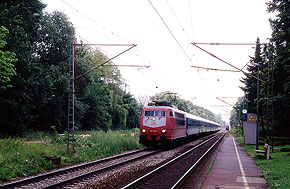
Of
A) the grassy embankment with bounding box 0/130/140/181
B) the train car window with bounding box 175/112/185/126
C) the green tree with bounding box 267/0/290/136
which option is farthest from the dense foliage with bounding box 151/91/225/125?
the grassy embankment with bounding box 0/130/140/181

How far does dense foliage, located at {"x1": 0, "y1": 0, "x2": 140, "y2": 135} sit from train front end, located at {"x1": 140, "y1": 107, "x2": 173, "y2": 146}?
35.5 feet

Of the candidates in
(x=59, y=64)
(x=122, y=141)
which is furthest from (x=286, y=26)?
(x=59, y=64)

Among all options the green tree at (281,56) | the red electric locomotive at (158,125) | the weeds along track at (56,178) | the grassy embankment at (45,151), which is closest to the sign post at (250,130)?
the green tree at (281,56)

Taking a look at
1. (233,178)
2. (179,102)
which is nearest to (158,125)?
(233,178)

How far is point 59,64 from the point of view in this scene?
39.4 meters

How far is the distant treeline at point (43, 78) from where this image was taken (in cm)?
2734

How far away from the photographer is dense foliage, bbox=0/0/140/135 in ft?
90.2

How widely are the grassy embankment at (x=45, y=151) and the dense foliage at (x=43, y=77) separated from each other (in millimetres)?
7358

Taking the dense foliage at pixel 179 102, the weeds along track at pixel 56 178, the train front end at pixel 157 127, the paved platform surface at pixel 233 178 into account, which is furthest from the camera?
the dense foliage at pixel 179 102

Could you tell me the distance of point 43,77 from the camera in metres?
34.3

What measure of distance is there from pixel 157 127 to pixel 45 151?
→ 10.4 m

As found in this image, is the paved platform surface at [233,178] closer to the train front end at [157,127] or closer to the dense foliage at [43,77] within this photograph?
the train front end at [157,127]

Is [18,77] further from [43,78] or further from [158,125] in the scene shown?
[158,125]

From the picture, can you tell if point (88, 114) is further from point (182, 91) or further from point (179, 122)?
point (179, 122)
